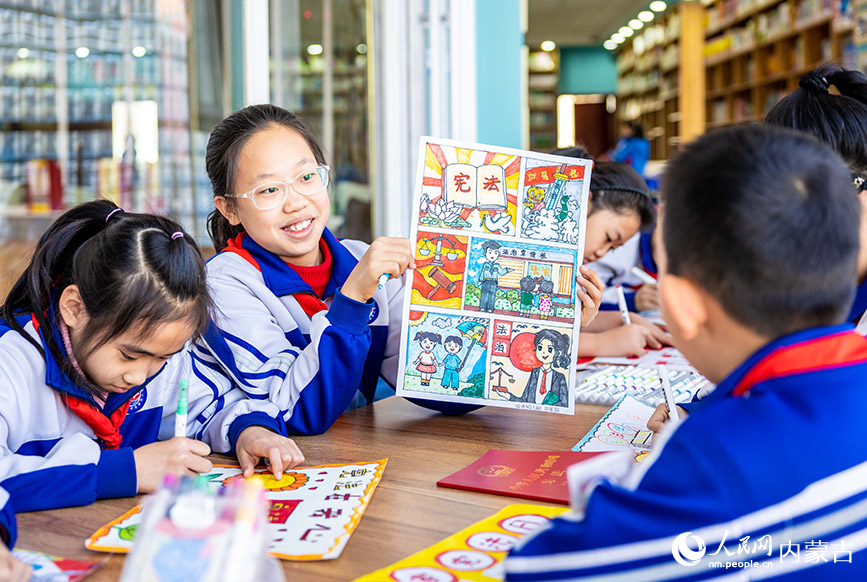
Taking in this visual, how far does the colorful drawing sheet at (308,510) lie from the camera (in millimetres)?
777

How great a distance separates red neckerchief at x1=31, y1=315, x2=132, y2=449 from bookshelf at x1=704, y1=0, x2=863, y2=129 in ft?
15.0

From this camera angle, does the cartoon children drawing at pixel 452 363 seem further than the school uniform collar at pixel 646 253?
No

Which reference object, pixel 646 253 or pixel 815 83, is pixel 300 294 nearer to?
pixel 815 83

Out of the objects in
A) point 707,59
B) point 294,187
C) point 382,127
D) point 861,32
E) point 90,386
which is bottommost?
point 90,386

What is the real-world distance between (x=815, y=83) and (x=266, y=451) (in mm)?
1052

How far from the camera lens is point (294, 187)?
1336 millimetres

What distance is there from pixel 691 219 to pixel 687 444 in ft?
0.61

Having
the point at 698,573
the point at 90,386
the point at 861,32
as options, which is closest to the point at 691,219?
the point at 698,573

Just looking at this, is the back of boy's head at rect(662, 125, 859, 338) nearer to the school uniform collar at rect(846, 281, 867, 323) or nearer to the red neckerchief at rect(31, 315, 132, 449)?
the school uniform collar at rect(846, 281, 867, 323)

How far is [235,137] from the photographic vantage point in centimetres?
136

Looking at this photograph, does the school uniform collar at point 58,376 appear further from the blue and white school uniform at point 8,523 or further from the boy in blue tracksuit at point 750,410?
the boy in blue tracksuit at point 750,410

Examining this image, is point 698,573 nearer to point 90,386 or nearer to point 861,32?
point 90,386

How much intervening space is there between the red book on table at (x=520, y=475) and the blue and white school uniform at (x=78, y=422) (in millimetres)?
315

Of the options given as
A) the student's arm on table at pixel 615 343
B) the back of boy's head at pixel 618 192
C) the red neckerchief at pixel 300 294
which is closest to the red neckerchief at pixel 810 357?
the red neckerchief at pixel 300 294
